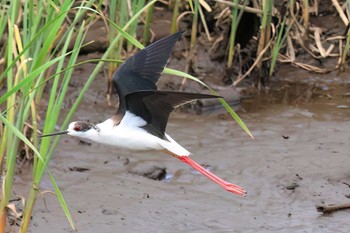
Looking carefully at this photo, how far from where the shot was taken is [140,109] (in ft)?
Answer: 11.8

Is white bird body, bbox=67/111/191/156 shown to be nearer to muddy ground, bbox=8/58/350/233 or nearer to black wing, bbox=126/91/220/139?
black wing, bbox=126/91/220/139

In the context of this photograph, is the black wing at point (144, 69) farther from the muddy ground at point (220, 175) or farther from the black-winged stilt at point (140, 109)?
the muddy ground at point (220, 175)

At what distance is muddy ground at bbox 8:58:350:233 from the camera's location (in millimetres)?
4090

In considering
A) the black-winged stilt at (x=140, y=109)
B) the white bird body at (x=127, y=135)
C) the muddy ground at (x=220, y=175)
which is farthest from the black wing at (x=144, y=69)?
the muddy ground at (x=220, y=175)

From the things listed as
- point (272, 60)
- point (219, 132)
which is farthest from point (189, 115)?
point (272, 60)

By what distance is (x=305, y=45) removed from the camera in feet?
19.9

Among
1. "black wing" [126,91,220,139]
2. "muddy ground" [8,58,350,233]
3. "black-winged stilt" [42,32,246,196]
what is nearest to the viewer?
"black wing" [126,91,220,139]

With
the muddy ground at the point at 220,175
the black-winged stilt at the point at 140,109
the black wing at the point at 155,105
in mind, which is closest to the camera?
the black wing at the point at 155,105

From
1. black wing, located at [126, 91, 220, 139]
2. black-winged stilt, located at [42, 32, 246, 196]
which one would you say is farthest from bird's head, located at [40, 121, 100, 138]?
black wing, located at [126, 91, 220, 139]

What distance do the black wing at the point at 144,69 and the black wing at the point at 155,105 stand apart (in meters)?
0.07

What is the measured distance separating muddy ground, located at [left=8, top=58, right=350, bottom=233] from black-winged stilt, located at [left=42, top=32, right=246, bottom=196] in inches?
21.7

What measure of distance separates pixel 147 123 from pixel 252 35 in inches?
89.7

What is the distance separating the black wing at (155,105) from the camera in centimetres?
335

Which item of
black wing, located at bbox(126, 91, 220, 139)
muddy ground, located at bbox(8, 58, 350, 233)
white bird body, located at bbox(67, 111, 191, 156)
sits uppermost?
black wing, located at bbox(126, 91, 220, 139)
